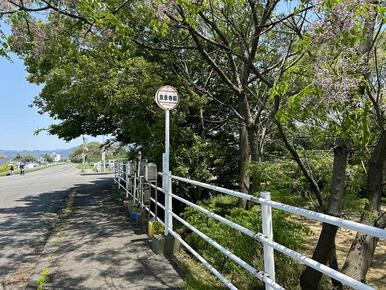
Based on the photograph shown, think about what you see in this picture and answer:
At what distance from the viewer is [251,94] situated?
27.0 ft

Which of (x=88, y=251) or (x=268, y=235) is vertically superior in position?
(x=268, y=235)

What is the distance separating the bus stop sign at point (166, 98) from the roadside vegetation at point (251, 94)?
0.81 m

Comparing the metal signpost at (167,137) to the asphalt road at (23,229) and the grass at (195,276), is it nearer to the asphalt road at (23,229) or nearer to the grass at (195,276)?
the grass at (195,276)

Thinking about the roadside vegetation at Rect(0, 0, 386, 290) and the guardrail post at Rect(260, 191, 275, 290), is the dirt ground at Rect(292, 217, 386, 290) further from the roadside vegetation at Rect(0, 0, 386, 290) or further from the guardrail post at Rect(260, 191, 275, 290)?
the guardrail post at Rect(260, 191, 275, 290)

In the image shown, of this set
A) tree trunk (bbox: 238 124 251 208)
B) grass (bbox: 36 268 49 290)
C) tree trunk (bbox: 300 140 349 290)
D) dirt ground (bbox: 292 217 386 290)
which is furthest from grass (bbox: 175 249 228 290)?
tree trunk (bbox: 238 124 251 208)

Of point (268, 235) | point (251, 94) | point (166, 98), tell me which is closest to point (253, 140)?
point (251, 94)

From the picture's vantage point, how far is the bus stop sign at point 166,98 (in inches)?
278

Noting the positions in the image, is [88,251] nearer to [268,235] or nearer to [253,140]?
[253,140]

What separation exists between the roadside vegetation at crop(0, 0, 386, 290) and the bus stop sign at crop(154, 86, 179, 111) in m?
0.81

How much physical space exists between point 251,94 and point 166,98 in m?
1.96

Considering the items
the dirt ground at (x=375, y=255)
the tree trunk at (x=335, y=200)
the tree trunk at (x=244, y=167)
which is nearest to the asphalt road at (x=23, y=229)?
the tree trunk at (x=335, y=200)

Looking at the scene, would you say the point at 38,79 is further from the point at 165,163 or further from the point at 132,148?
the point at 165,163

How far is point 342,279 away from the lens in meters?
2.31

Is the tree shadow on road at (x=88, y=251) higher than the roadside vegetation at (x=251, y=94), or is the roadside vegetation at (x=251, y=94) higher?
the roadside vegetation at (x=251, y=94)
